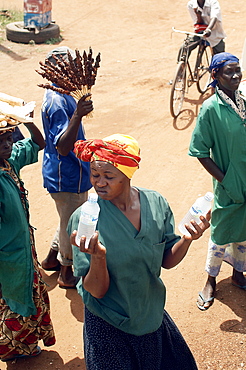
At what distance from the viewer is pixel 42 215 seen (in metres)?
5.51

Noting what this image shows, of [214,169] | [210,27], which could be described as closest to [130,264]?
[214,169]

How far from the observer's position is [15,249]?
318 centimetres

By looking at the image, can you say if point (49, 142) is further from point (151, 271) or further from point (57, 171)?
point (151, 271)

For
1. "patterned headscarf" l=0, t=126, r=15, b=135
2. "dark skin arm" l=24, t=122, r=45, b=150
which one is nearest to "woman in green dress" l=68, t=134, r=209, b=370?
"patterned headscarf" l=0, t=126, r=15, b=135

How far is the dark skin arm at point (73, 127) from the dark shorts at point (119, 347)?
137 centimetres

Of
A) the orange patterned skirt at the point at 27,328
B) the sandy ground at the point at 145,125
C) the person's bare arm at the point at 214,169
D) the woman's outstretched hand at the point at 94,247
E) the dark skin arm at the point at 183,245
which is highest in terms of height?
the woman's outstretched hand at the point at 94,247

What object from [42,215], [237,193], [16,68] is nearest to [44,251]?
[42,215]

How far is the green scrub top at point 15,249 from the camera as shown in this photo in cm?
307

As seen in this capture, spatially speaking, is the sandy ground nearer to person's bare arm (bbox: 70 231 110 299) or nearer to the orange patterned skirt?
the orange patterned skirt

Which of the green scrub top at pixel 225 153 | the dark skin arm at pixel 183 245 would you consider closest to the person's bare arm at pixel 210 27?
the green scrub top at pixel 225 153

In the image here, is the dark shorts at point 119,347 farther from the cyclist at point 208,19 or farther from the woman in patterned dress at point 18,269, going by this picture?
the cyclist at point 208,19

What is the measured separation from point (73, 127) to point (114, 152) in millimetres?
1144

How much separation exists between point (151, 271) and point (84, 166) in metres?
1.61

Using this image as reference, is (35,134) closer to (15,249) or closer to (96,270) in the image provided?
(15,249)
